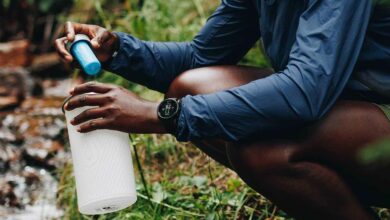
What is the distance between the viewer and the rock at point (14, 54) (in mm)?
6823

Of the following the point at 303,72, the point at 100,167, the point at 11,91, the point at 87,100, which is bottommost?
the point at 11,91

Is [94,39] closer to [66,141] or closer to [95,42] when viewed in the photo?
[95,42]

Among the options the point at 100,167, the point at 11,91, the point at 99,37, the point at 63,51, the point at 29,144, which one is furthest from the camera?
the point at 11,91

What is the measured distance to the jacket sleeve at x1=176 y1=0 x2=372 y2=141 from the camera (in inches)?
76.6

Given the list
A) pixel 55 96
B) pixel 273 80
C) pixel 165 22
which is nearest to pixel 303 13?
pixel 273 80

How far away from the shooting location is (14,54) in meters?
6.88

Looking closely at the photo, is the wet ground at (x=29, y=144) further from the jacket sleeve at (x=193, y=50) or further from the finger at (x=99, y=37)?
the finger at (x=99, y=37)

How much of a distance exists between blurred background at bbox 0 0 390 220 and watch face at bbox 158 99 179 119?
0.59 meters

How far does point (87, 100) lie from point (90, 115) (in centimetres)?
5

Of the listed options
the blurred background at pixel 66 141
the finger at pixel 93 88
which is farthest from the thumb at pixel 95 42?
the blurred background at pixel 66 141

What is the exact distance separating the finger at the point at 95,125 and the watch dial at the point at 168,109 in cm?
17

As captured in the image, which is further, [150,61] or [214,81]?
[150,61]

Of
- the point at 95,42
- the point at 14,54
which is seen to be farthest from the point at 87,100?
the point at 14,54

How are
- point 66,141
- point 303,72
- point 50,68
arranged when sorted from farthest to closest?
point 50,68
point 66,141
point 303,72
